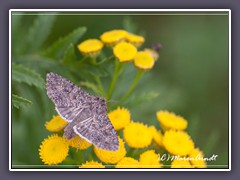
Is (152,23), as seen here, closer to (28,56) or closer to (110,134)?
(28,56)

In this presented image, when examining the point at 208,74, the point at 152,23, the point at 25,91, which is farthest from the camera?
the point at 208,74

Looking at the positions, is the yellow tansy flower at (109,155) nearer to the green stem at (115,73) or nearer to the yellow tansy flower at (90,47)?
the green stem at (115,73)

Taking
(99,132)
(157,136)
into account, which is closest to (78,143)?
(99,132)

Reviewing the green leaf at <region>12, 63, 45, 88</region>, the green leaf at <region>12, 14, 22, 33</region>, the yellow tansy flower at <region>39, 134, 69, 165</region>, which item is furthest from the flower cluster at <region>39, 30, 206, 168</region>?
the green leaf at <region>12, 14, 22, 33</region>

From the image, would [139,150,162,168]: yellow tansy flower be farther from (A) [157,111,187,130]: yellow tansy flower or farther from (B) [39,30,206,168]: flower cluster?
(A) [157,111,187,130]: yellow tansy flower

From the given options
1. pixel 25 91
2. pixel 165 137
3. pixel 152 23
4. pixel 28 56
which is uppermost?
pixel 152 23
